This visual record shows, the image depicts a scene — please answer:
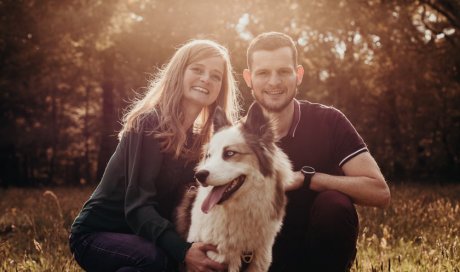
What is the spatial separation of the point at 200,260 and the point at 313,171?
1.25 metres

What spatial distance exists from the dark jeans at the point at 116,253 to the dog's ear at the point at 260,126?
1.18 m

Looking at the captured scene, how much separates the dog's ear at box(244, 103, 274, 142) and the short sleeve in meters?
0.88

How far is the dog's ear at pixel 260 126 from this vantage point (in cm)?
382

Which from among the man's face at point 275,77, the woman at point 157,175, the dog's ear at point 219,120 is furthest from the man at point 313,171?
the dog's ear at point 219,120

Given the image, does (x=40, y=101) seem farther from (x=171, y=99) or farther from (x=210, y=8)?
(x=171, y=99)

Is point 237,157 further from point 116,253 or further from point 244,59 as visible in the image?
point 244,59

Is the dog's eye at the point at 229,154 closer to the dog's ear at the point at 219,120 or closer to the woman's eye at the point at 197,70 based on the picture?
the dog's ear at the point at 219,120

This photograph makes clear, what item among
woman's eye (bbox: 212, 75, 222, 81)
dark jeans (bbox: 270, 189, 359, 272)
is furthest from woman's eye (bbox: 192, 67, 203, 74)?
dark jeans (bbox: 270, 189, 359, 272)

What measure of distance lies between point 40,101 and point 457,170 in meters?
21.4

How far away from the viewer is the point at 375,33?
21516 millimetres

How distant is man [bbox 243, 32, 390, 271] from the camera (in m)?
4.05

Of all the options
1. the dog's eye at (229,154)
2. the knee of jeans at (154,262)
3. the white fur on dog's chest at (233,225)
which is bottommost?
the knee of jeans at (154,262)

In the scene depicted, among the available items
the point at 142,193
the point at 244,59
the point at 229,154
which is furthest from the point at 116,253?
the point at 244,59

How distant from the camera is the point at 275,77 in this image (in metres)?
4.54
